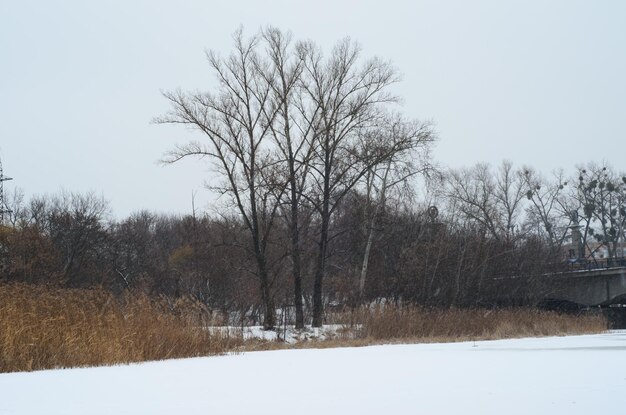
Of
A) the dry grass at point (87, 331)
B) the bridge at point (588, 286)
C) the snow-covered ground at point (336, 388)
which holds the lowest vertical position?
the snow-covered ground at point (336, 388)

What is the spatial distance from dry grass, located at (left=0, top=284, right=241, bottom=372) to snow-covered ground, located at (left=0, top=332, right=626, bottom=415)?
1108 mm

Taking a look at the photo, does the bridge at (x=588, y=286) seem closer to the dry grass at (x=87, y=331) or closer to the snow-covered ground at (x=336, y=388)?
the dry grass at (x=87, y=331)

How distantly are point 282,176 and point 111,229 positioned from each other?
30.7 m

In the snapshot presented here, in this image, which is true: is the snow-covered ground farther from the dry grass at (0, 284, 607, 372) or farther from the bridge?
the bridge

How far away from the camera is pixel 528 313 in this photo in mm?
30328

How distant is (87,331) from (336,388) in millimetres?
6588

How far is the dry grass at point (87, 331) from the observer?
11.7 metres

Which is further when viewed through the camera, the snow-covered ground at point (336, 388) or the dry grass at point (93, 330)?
the dry grass at point (93, 330)

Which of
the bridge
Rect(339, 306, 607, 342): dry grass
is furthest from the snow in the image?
the bridge

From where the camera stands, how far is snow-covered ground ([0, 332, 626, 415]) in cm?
617

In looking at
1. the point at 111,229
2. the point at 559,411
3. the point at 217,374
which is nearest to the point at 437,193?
the point at 111,229

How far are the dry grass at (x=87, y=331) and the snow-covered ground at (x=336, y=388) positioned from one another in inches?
43.6

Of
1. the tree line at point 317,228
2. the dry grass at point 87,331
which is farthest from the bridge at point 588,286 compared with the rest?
the dry grass at point 87,331

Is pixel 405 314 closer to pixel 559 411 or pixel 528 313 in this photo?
pixel 528 313
